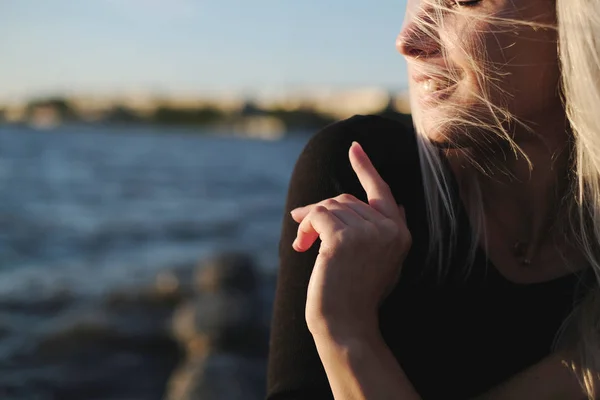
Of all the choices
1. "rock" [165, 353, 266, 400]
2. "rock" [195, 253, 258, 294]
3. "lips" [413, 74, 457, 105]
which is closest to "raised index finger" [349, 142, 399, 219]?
"lips" [413, 74, 457, 105]

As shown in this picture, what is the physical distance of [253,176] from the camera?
26188mm

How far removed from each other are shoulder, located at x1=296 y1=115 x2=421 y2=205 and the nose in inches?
10.7

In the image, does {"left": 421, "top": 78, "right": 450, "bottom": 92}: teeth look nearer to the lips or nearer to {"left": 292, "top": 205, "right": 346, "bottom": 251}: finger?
the lips

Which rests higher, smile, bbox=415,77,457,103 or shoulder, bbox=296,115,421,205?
smile, bbox=415,77,457,103

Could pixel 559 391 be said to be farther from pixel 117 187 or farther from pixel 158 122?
pixel 158 122

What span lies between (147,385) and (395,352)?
→ 12.1ft

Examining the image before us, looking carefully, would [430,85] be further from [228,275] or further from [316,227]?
[228,275]

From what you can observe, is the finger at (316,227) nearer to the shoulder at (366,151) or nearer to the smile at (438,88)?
the shoulder at (366,151)

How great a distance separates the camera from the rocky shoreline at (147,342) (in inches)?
188

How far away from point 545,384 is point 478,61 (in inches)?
31.9

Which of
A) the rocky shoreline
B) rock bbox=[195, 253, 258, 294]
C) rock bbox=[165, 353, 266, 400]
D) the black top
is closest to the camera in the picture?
the black top

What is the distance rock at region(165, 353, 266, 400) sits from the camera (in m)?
4.18

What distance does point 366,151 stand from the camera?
5.99ft

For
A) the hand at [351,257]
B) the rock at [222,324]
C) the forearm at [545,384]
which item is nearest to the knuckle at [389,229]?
the hand at [351,257]
